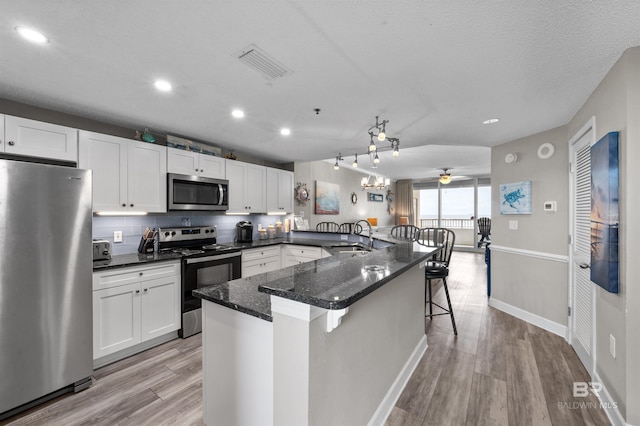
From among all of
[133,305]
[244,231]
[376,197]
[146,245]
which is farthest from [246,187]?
[376,197]

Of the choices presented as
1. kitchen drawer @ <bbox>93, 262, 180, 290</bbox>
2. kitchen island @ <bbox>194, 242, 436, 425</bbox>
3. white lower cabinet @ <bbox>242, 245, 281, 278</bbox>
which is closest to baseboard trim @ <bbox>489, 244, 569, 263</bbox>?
kitchen island @ <bbox>194, 242, 436, 425</bbox>

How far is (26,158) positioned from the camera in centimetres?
234

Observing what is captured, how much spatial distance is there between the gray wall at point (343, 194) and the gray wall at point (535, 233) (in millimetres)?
3292

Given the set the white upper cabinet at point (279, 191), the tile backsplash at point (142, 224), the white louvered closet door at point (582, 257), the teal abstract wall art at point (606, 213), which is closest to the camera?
the teal abstract wall art at point (606, 213)

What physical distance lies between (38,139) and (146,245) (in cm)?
133

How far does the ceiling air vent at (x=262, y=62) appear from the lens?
1.68 m

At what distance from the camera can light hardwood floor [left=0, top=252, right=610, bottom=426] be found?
1.81 metres

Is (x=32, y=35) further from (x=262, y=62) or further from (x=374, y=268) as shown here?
(x=374, y=268)

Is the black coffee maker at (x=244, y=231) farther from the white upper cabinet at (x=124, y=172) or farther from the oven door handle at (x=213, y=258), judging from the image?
the white upper cabinet at (x=124, y=172)

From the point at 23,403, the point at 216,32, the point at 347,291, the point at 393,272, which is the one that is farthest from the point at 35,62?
the point at 393,272

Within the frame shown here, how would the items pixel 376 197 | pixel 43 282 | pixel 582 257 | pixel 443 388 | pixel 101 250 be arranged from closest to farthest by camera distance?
pixel 43 282 → pixel 443 388 → pixel 582 257 → pixel 101 250 → pixel 376 197

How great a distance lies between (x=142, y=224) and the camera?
3.26 m

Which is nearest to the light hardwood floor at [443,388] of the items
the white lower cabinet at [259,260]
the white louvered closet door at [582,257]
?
the white louvered closet door at [582,257]

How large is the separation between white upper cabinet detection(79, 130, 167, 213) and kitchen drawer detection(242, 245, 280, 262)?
45.6 inches
